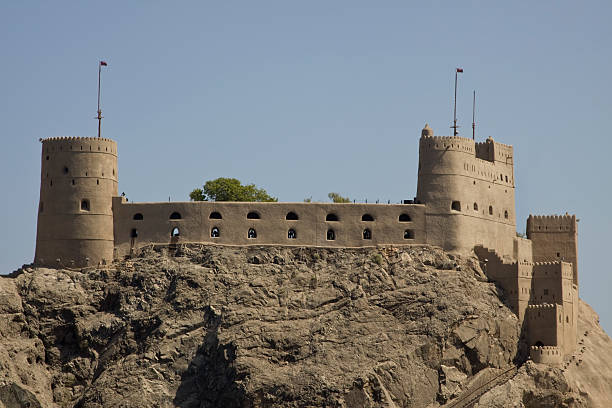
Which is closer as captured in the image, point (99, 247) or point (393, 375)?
point (393, 375)

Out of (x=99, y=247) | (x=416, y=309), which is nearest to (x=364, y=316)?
(x=416, y=309)

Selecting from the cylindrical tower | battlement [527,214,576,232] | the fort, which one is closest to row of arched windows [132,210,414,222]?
the fort

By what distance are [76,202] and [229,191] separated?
52.7ft

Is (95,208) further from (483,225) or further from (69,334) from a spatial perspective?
(483,225)

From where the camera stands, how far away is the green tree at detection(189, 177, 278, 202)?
148 meters

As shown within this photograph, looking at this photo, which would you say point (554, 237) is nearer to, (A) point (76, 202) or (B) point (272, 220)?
(B) point (272, 220)

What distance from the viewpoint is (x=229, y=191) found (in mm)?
Answer: 148125

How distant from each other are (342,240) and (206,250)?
36.3 feet

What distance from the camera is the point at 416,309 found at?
430 ft

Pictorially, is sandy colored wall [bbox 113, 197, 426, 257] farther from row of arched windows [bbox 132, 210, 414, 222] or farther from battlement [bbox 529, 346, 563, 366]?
battlement [bbox 529, 346, 563, 366]

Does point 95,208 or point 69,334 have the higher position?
point 95,208

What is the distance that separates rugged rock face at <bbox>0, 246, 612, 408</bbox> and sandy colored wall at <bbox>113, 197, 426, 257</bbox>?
1158 mm

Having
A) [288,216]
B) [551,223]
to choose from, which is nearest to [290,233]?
[288,216]

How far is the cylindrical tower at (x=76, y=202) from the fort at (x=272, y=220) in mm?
81
